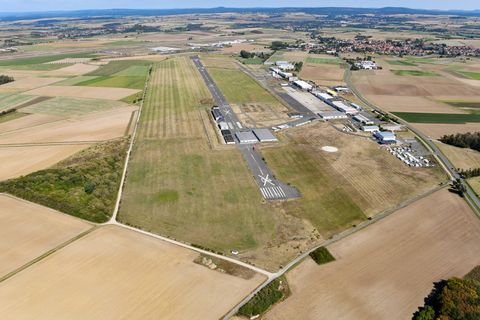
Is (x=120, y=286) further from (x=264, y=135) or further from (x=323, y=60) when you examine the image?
(x=323, y=60)

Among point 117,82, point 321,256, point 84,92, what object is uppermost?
point 117,82

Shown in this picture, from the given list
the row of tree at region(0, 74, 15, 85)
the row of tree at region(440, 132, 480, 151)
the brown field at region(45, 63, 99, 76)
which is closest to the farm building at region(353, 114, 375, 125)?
the row of tree at region(440, 132, 480, 151)

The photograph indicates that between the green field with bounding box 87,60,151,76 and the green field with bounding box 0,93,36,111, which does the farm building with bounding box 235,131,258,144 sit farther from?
the green field with bounding box 87,60,151,76

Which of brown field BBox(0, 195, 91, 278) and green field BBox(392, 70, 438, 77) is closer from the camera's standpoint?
brown field BBox(0, 195, 91, 278)

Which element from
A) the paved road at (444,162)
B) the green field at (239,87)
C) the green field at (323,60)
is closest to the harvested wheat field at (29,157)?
the green field at (239,87)

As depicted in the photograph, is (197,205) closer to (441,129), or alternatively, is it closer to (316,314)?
(316,314)

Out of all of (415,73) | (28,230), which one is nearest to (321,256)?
(28,230)

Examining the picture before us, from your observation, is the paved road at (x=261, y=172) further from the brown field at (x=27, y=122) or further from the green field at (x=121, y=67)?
the green field at (x=121, y=67)

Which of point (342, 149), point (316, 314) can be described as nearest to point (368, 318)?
point (316, 314)

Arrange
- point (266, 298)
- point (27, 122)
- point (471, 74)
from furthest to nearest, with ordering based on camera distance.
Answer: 1. point (471, 74)
2. point (27, 122)
3. point (266, 298)
